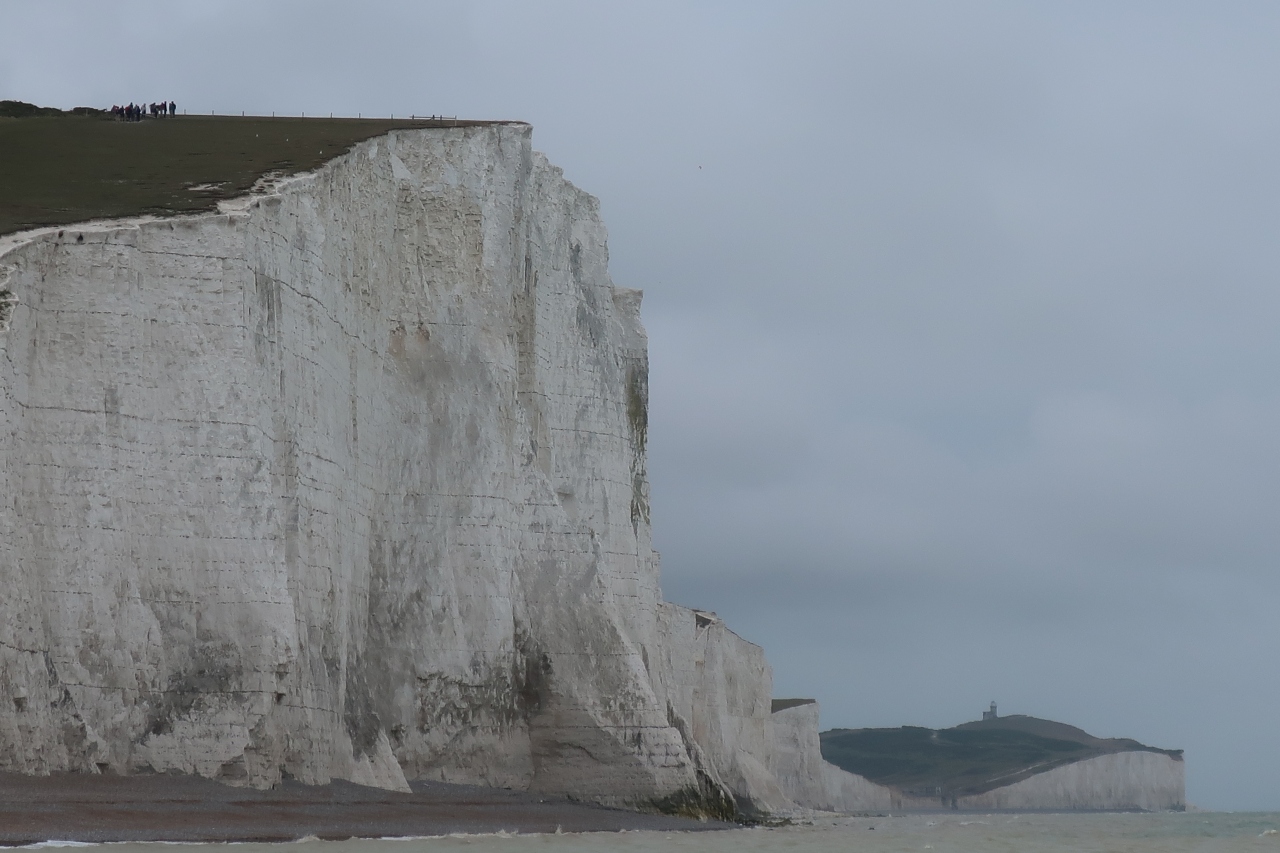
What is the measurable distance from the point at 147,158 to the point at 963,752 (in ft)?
320

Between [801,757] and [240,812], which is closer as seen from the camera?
[240,812]

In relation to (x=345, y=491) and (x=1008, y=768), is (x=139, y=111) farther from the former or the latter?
(x=1008, y=768)

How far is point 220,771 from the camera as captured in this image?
2470cm

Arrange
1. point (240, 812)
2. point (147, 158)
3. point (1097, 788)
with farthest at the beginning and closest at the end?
point (1097, 788), point (147, 158), point (240, 812)

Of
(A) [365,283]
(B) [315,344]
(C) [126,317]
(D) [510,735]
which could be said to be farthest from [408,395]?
(C) [126,317]

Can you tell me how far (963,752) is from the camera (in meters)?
122

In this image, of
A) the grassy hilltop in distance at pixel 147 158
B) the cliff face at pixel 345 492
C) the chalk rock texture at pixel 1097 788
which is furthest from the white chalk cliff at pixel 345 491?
the chalk rock texture at pixel 1097 788

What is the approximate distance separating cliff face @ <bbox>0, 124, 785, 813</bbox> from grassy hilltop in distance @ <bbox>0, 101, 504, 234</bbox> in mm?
1136

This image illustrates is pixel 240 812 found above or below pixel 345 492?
below

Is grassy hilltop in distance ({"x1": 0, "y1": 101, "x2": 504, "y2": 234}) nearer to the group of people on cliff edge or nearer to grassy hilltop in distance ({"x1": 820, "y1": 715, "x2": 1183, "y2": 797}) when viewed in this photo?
the group of people on cliff edge

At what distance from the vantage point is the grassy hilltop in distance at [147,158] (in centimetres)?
2777

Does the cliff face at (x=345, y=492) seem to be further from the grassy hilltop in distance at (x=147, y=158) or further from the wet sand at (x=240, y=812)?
the grassy hilltop in distance at (x=147, y=158)

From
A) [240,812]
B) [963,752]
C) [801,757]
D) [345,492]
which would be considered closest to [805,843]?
[345,492]

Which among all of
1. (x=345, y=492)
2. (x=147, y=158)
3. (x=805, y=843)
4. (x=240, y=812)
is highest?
(x=147, y=158)
